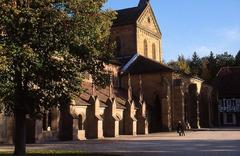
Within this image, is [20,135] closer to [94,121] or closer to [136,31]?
[94,121]

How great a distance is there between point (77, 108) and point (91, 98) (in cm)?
265

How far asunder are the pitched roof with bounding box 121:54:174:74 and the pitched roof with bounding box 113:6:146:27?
5770mm

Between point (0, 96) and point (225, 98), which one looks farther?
point (225, 98)

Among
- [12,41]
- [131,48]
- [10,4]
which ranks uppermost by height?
[131,48]

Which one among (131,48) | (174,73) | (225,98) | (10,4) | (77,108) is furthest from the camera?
(225,98)

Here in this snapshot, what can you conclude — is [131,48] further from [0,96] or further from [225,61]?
[225,61]

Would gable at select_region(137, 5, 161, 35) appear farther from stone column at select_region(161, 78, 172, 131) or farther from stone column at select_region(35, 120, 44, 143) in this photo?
stone column at select_region(35, 120, 44, 143)

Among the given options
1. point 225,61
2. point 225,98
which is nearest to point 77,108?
point 225,98

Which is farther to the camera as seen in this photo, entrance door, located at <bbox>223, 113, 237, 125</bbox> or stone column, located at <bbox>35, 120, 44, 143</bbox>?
entrance door, located at <bbox>223, 113, 237, 125</bbox>

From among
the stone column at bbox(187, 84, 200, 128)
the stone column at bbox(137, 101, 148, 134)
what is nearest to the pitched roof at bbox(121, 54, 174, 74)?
the stone column at bbox(137, 101, 148, 134)

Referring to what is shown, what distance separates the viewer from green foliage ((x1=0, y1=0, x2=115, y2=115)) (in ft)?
64.4

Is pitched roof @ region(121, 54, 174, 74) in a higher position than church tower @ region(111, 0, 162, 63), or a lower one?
lower

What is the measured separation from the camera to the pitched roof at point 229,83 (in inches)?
3353

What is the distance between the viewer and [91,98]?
44.6 meters
